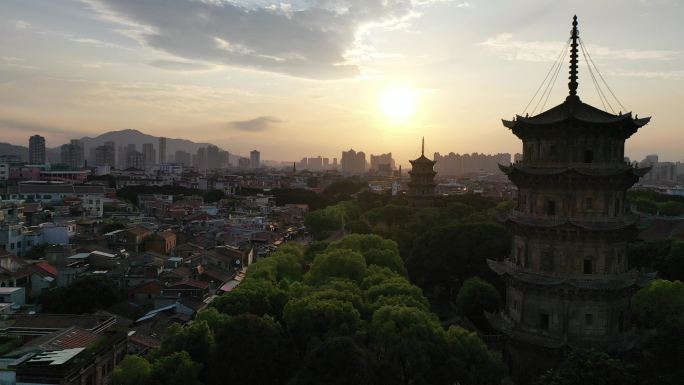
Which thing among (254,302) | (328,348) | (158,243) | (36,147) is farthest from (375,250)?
(36,147)

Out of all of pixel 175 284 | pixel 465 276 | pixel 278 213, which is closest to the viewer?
pixel 175 284

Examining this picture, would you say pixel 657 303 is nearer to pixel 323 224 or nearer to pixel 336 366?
pixel 336 366

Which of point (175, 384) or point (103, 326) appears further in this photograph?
point (103, 326)

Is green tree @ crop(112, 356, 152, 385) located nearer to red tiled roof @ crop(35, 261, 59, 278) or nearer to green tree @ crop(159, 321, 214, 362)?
green tree @ crop(159, 321, 214, 362)

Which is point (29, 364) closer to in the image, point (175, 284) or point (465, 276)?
point (175, 284)

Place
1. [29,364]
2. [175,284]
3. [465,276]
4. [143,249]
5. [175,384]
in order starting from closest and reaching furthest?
[175,384] < [29,364] < [175,284] < [465,276] < [143,249]

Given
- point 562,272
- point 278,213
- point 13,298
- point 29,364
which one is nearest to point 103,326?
point 29,364

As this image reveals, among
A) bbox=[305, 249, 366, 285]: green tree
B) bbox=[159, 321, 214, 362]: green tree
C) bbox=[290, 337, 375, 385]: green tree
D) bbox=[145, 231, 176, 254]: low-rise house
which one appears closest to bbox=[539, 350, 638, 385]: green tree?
bbox=[290, 337, 375, 385]: green tree
